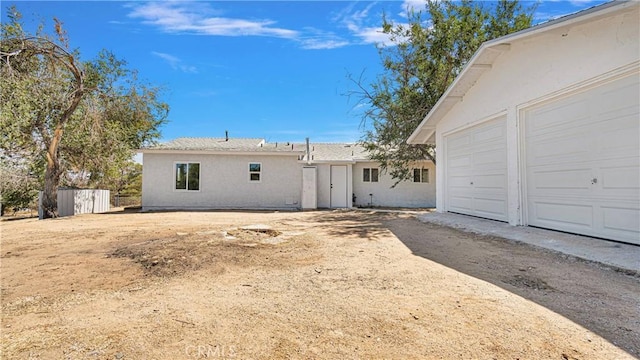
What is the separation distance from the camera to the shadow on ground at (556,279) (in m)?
2.31

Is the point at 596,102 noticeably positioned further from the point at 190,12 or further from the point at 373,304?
the point at 190,12

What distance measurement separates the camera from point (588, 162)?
16.1 ft

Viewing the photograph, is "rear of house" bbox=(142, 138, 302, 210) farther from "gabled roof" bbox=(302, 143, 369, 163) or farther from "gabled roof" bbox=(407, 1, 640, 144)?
"gabled roof" bbox=(407, 1, 640, 144)

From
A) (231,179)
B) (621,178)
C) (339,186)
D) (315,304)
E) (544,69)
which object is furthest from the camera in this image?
(339,186)

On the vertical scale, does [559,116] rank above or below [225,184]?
above

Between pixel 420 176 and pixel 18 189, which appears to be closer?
pixel 420 176

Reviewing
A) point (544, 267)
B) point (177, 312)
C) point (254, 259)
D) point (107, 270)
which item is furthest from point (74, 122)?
point (544, 267)

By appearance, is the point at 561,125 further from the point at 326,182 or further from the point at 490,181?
the point at 326,182

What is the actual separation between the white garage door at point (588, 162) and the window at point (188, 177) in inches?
479

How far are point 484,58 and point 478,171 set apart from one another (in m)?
2.68

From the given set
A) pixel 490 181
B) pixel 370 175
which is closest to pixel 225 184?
pixel 370 175

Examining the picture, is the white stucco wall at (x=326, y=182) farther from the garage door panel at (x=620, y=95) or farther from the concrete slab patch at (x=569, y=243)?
the garage door panel at (x=620, y=95)

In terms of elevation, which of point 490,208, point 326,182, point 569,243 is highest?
point 326,182

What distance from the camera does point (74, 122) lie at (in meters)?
11.8
